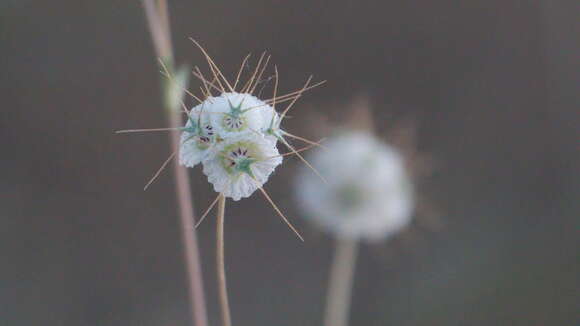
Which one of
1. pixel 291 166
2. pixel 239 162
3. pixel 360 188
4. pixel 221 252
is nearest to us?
pixel 221 252

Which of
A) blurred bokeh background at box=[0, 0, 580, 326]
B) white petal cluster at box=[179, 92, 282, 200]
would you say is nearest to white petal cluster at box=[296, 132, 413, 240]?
blurred bokeh background at box=[0, 0, 580, 326]

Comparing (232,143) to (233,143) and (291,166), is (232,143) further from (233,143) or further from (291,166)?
(291,166)

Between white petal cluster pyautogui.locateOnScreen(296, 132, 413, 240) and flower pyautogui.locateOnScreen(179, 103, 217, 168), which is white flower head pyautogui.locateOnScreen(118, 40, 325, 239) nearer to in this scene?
flower pyautogui.locateOnScreen(179, 103, 217, 168)

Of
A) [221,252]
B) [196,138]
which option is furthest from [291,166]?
[221,252]

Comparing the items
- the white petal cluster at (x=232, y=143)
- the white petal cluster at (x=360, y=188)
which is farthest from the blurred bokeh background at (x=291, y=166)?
the white petal cluster at (x=232, y=143)

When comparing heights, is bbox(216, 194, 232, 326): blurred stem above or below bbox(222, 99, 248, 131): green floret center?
below

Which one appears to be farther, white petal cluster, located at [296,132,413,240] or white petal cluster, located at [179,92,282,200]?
white petal cluster, located at [296,132,413,240]
